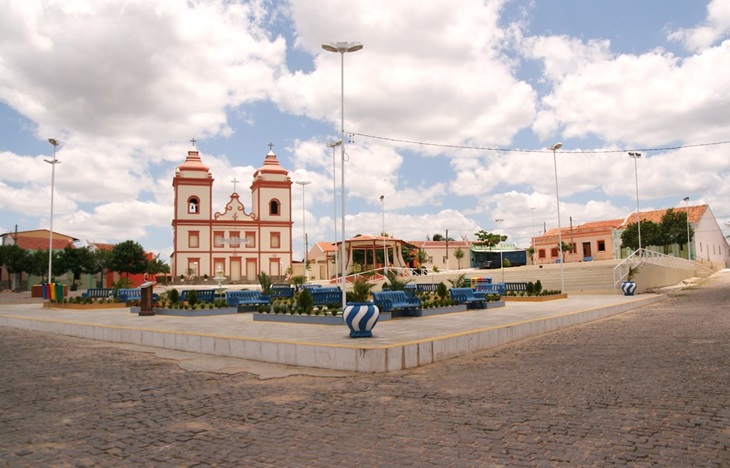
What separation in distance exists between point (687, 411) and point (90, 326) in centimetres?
1334

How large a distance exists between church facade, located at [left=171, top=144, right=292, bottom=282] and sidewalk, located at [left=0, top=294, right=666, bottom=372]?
43.6 metres

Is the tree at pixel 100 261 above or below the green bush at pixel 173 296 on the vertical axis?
above

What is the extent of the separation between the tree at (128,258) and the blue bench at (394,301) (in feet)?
144

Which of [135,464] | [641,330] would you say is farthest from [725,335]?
[135,464]

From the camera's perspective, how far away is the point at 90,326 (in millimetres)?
13953

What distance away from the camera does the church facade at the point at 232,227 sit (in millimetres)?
59125

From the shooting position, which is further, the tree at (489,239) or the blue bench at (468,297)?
the tree at (489,239)

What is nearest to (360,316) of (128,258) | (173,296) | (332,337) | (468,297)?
(332,337)

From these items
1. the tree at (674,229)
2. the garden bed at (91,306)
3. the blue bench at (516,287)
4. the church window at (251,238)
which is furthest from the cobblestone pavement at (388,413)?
the church window at (251,238)

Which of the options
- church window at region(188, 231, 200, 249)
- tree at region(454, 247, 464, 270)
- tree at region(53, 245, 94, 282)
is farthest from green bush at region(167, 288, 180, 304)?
tree at region(454, 247, 464, 270)

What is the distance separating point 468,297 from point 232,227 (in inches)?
1872

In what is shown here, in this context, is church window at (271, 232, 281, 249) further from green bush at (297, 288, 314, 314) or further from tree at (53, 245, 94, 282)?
green bush at (297, 288, 314, 314)

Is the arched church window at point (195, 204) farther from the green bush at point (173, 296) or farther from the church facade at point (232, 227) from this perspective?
the green bush at point (173, 296)

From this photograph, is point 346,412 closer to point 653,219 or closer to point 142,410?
point 142,410
